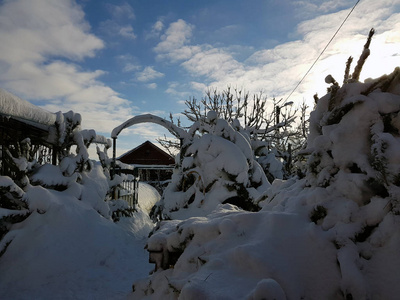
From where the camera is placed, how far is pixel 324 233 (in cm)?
205

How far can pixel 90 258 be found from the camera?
18.5 feet

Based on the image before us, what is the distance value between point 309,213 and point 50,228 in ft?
16.8

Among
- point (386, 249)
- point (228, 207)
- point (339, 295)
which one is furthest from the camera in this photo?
point (228, 207)

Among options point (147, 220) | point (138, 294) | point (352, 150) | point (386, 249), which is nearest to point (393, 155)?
point (352, 150)

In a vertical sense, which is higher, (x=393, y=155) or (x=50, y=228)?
(x=393, y=155)

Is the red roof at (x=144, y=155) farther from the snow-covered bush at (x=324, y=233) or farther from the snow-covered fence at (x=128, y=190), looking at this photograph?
the snow-covered bush at (x=324, y=233)

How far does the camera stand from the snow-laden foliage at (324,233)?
1.73m

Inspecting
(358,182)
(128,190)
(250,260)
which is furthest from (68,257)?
(128,190)

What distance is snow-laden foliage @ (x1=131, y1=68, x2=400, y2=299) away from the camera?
1733 millimetres

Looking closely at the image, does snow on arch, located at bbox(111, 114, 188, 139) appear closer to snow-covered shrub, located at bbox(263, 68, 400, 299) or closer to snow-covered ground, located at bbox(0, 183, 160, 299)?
snow-covered ground, located at bbox(0, 183, 160, 299)

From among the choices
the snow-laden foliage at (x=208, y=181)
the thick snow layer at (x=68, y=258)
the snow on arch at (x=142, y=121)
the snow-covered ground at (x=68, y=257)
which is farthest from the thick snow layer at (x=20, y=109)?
the snow on arch at (x=142, y=121)

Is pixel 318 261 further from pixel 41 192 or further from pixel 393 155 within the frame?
pixel 41 192

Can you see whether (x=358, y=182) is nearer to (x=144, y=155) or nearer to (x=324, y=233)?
(x=324, y=233)

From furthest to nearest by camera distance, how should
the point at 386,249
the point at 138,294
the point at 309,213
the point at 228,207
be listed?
the point at 228,207, the point at 138,294, the point at 309,213, the point at 386,249
